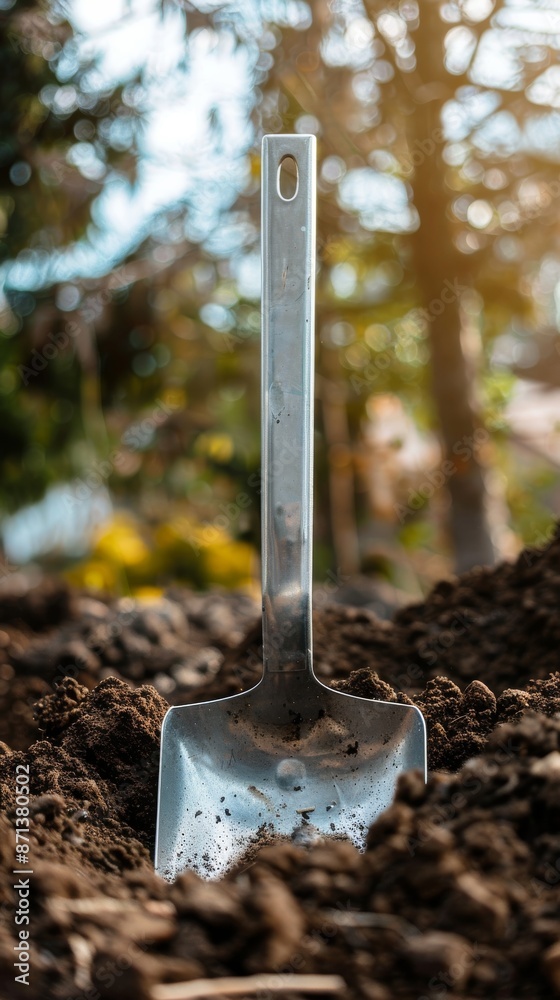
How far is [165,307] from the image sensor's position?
3818mm

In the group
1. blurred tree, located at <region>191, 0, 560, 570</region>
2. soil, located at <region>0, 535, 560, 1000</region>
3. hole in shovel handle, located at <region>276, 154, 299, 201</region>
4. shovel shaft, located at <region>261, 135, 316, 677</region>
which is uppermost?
blurred tree, located at <region>191, 0, 560, 570</region>

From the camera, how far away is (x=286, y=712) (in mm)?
1123

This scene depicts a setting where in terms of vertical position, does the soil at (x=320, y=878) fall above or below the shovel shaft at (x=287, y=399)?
below

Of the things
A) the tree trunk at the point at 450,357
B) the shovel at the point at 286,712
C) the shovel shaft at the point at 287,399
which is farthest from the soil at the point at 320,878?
the tree trunk at the point at 450,357

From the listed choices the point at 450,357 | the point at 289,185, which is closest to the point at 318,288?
the point at 450,357

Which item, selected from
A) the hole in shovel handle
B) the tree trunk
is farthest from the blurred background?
the hole in shovel handle

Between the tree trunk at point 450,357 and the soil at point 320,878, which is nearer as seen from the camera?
the soil at point 320,878

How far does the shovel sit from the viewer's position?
3.39ft

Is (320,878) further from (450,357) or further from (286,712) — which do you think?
(450,357)

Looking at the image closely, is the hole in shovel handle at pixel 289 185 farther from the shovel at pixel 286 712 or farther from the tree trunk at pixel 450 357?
the tree trunk at pixel 450 357

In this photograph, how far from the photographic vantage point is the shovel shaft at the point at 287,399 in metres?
1.08

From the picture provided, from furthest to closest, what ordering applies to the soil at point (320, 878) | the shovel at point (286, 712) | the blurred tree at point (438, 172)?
the blurred tree at point (438, 172), the shovel at point (286, 712), the soil at point (320, 878)

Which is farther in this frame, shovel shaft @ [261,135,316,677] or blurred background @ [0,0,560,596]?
blurred background @ [0,0,560,596]

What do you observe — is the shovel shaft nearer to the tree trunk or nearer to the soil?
the soil
